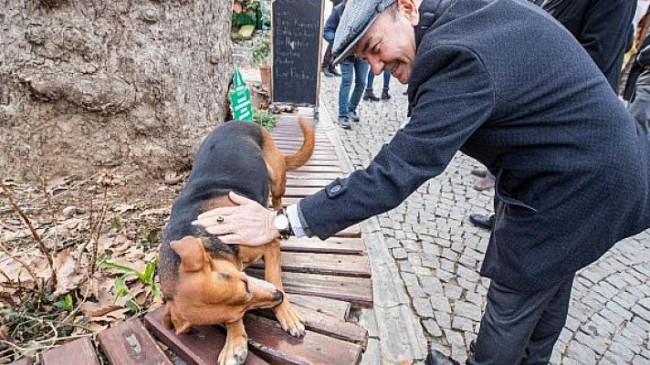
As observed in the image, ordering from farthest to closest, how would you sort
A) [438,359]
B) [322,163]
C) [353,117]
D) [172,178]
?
[353,117], [322,163], [172,178], [438,359]

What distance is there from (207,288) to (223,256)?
1.15 feet

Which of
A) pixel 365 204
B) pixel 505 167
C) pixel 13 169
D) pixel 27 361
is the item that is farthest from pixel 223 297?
pixel 13 169

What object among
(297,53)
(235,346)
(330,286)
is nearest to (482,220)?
(330,286)

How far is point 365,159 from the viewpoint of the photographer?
5.59m

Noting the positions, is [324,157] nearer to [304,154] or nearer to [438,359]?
[304,154]

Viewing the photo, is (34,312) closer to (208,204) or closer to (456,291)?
(208,204)

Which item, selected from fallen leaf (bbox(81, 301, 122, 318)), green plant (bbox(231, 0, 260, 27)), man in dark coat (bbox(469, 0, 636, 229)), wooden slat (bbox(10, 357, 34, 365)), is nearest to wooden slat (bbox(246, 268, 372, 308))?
fallen leaf (bbox(81, 301, 122, 318))

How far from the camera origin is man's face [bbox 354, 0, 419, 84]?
4.85ft

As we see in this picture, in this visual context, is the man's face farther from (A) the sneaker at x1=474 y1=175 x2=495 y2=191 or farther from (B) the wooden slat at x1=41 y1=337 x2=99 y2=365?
(A) the sneaker at x1=474 y1=175 x2=495 y2=191

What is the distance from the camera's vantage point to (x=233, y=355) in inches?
63.1

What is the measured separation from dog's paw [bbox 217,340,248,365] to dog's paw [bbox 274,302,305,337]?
0.75 ft

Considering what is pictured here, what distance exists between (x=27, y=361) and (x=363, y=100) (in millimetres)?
8395

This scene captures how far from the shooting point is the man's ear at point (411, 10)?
1.47 meters

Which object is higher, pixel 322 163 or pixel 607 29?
pixel 607 29
